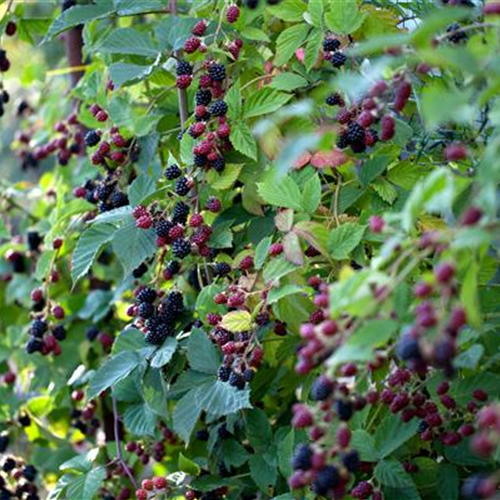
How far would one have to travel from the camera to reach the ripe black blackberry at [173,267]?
163cm

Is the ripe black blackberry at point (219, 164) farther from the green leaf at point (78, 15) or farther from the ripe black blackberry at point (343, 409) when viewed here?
the ripe black blackberry at point (343, 409)

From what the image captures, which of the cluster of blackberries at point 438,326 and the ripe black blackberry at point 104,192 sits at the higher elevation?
the cluster of blackberries at point 438,326

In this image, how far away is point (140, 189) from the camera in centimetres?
166

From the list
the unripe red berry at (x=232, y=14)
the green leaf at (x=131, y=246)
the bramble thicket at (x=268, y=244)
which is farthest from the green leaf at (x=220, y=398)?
the unripe red berry at (x=232, y=14)

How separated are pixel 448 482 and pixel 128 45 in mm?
870

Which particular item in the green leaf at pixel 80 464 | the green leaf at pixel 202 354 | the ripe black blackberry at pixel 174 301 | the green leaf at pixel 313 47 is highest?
the green leaf at pixel 313 47

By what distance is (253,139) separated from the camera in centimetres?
156

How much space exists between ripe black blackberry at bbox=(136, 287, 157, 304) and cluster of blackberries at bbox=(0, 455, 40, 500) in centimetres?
61

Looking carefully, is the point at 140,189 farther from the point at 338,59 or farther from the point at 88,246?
the point at 338,59

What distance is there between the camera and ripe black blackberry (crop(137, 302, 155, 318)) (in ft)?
5.17

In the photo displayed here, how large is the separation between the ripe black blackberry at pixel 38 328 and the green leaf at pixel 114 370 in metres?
0.34

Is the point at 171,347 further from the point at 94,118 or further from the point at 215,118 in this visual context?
the point at 94,118

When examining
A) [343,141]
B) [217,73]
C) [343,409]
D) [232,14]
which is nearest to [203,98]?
[217,73]

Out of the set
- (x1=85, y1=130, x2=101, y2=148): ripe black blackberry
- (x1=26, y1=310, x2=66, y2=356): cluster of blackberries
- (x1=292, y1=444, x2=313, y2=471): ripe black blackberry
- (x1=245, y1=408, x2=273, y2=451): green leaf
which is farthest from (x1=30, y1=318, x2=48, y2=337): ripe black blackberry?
(x1=292, y1=444, x2=313, y2=471): ripe black blackberry
